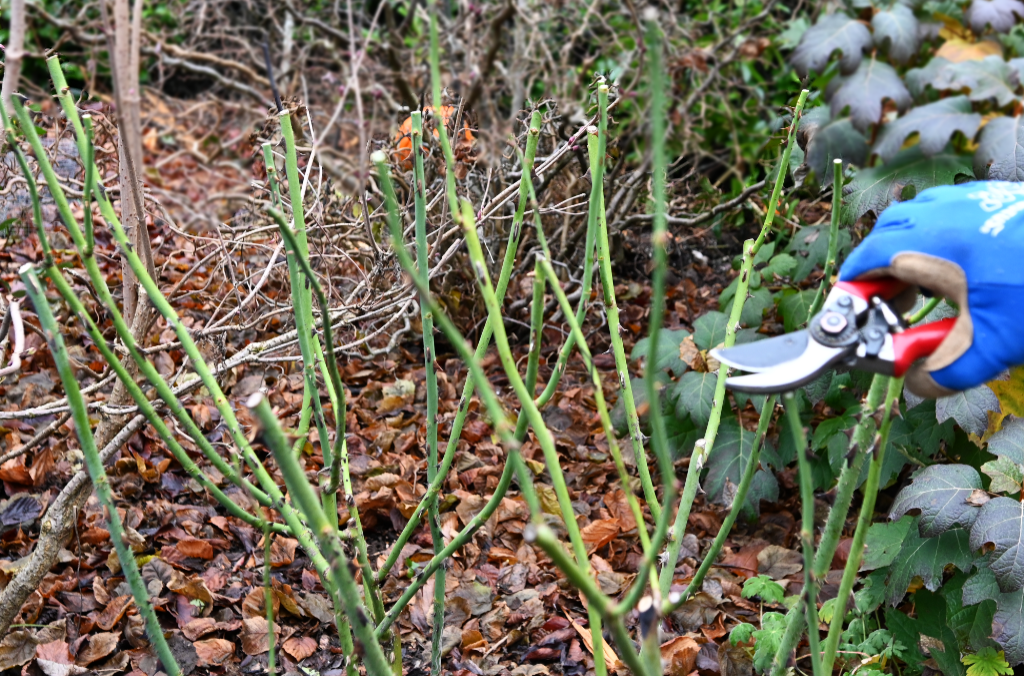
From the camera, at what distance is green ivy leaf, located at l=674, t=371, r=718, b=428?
87.0 inches

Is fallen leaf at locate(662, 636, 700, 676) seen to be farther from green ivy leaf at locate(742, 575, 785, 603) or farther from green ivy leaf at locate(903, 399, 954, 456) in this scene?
green ivy leaf at locate(903, 399, 954, 456)

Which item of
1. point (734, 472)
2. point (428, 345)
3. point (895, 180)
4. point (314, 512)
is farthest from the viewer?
point (734, 472)

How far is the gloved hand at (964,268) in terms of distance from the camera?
97 cm

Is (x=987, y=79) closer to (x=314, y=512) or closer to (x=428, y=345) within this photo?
(x=428, y=345)

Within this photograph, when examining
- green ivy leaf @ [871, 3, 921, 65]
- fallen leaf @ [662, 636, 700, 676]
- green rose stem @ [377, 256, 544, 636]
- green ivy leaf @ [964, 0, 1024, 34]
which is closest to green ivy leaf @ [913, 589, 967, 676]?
fallen leaf @ [662, 636, 700, 676]

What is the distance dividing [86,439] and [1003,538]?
156 cm

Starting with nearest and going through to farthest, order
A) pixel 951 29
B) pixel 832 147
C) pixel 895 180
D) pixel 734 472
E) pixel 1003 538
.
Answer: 1. pixel 1003 538
2. pixel 895 180
3. pixel 734 472
4. pixel 832 147
5. pixel 951 29

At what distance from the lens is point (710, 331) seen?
2.36m

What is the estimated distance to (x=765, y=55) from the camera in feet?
16.2

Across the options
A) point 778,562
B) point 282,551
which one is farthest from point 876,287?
point 282,551

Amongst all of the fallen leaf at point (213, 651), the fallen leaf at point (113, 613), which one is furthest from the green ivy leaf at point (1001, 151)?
the fallen leaf at point (113, 613)

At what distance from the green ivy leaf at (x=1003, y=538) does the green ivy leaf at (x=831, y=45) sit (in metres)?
1.95

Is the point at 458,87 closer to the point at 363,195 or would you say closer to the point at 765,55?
the point at 765,55

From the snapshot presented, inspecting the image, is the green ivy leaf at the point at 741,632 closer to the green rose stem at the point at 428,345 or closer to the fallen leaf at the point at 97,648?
the green rose stem at the point at 428,345
